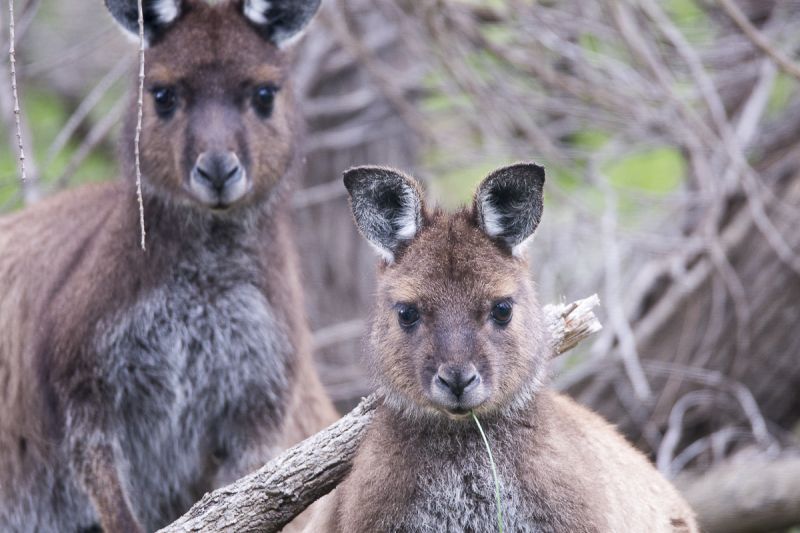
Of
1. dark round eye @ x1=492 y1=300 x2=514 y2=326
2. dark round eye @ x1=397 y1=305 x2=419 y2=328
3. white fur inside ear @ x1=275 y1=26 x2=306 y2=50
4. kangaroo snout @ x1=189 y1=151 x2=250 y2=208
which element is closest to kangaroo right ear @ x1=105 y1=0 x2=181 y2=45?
white fur inside ear @ x1=275 y1=26 x2=306 y2=50

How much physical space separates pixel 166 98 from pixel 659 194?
15.3 feet

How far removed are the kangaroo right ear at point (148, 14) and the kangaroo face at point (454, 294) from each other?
200 cm

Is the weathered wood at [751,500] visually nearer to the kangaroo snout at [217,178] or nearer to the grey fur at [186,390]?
the grey fur at [186,390]

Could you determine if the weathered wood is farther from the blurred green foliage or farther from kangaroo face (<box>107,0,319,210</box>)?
the blurred green foliage

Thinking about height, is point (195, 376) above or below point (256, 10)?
below

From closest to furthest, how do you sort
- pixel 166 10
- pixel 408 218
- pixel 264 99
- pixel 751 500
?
pixel 408 218 → pixel 166 10 → pixel 264 99 → pixel 751 500

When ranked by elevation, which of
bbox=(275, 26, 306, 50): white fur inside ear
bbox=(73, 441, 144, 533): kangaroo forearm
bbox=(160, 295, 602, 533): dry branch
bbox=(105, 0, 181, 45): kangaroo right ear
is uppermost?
bbox=(105, 0, 181, 45): kangaroo right ear

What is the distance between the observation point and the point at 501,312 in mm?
4758

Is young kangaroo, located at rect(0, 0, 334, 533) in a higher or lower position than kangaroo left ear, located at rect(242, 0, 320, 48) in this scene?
lower

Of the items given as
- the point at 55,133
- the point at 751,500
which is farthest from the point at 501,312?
the point at 55,133

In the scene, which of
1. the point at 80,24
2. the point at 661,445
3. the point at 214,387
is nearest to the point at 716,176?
the point at 661,445

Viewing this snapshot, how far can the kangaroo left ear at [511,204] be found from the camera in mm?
4758

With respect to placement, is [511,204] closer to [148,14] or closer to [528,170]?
[528,170]

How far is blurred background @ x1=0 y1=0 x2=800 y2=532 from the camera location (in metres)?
8.37
